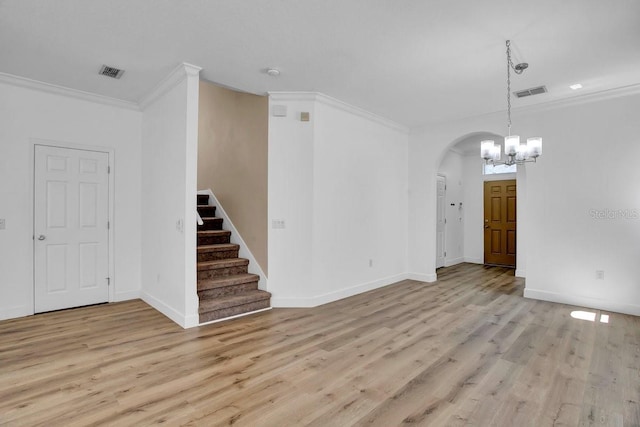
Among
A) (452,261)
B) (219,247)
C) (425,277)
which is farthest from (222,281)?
(452,261)

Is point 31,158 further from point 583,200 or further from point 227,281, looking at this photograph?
point 583,200

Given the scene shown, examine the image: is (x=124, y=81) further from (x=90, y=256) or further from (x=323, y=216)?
(x=323, y=216)

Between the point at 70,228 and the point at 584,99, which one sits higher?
the point at 584,99

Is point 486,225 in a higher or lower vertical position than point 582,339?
higher

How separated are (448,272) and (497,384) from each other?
16.0ft

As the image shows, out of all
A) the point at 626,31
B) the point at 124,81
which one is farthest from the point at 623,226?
the point at 124,81

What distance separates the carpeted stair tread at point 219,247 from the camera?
4711 millimetres

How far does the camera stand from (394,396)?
2.36m

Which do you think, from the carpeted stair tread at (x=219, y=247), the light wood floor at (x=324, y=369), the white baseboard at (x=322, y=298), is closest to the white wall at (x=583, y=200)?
the light wood floor at (x=324, y=369)

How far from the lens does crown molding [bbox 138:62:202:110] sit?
143 inches

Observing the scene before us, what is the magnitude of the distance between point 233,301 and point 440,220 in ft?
17.8

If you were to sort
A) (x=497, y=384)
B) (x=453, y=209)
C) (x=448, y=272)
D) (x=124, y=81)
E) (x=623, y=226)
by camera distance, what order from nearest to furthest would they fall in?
(x=497, y=384)
(x=124, y=81)
(x=623, y=226)
(x=448, y=272)
(x=453, y=209)

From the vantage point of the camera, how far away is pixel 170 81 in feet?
13.0

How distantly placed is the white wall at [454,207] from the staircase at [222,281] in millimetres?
5181
